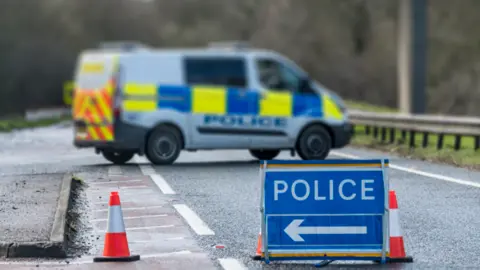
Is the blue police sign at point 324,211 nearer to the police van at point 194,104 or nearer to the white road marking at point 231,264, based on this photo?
the white road marking at point 231,264

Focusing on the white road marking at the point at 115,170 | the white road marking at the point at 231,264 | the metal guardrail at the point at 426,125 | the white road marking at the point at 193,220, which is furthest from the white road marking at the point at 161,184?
the metal guardrail at the point at 426,125

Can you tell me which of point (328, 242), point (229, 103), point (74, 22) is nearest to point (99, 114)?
point (229, 103)

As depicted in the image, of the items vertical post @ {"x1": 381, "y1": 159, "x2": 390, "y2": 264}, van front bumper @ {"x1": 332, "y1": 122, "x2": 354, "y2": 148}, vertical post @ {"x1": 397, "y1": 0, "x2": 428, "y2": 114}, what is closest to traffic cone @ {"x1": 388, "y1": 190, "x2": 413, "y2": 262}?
vertical post @ {"x1": 381, "y1": 159, "x2": 390, "y2": 264}

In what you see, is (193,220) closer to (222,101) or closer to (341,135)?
(222,101)

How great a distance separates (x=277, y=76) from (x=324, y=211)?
36.0 ft

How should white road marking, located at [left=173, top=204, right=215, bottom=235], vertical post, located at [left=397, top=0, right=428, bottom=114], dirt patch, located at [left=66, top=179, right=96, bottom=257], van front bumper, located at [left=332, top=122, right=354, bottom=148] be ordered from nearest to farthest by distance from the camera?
1. dirt patch, located at [left=66, top=179, right=96, bottom=257]
2. white road marking, located at [left=173, top=204, right=215, bottom=235]
3. van front bumper, located at [left=332, top=122, right=354, bottom=148]
4. vertical post, located at [left=397, top=0, right=428, bottom=114]

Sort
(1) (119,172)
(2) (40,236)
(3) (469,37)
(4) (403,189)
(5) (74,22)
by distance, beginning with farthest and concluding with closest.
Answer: (5) (74,22) < (3) (469,37) < (1) (119,172) < (4) (403,189) < (2) (40,236)

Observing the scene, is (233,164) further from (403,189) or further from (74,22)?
(74,22)

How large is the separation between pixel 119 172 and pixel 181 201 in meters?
4.64

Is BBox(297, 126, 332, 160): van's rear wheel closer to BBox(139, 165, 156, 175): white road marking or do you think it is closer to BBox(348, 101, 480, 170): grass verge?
BBox(348, 101, 480, 170): grass verge

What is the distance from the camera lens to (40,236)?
10227 millimetres

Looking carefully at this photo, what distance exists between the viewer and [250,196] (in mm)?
14578

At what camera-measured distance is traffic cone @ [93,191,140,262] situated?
9477 millimetres

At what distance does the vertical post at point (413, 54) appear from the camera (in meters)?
26.2
